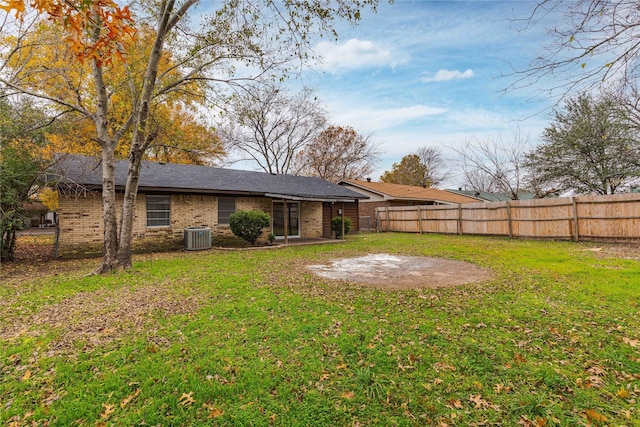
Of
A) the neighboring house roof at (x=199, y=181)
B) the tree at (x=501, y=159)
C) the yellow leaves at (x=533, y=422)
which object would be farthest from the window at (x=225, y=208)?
the tree at (x=501, y=159)

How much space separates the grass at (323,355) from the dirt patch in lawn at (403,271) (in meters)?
0.61

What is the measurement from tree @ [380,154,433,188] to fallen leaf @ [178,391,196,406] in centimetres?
4107

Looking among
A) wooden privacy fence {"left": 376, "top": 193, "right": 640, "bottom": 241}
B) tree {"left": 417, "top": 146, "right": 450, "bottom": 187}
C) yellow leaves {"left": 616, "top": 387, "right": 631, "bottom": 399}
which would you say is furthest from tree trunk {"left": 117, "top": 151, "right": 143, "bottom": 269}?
tree {"left": 417, "top": 146, "right": 450, "bottom": 187}

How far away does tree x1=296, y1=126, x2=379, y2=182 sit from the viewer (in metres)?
31.0

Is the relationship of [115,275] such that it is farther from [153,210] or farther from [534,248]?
[534,248]

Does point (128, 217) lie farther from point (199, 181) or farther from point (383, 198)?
point (383, 198)

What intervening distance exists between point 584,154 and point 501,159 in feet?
13.7

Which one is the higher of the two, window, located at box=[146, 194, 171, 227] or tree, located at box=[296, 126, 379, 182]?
tree, located at box=[296, 126, 379, 182]

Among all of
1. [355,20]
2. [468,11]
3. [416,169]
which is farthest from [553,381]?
[416,169]

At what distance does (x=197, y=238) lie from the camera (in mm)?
11711

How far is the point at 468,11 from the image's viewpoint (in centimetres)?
496

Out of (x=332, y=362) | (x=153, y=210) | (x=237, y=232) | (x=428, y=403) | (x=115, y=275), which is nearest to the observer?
(x=428, y=403)

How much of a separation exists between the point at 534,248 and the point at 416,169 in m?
31.9

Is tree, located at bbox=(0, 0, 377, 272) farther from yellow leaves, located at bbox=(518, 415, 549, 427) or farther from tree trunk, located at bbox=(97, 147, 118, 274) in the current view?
yellow leaves, located at bbox=(518, 415, 549, 427)
